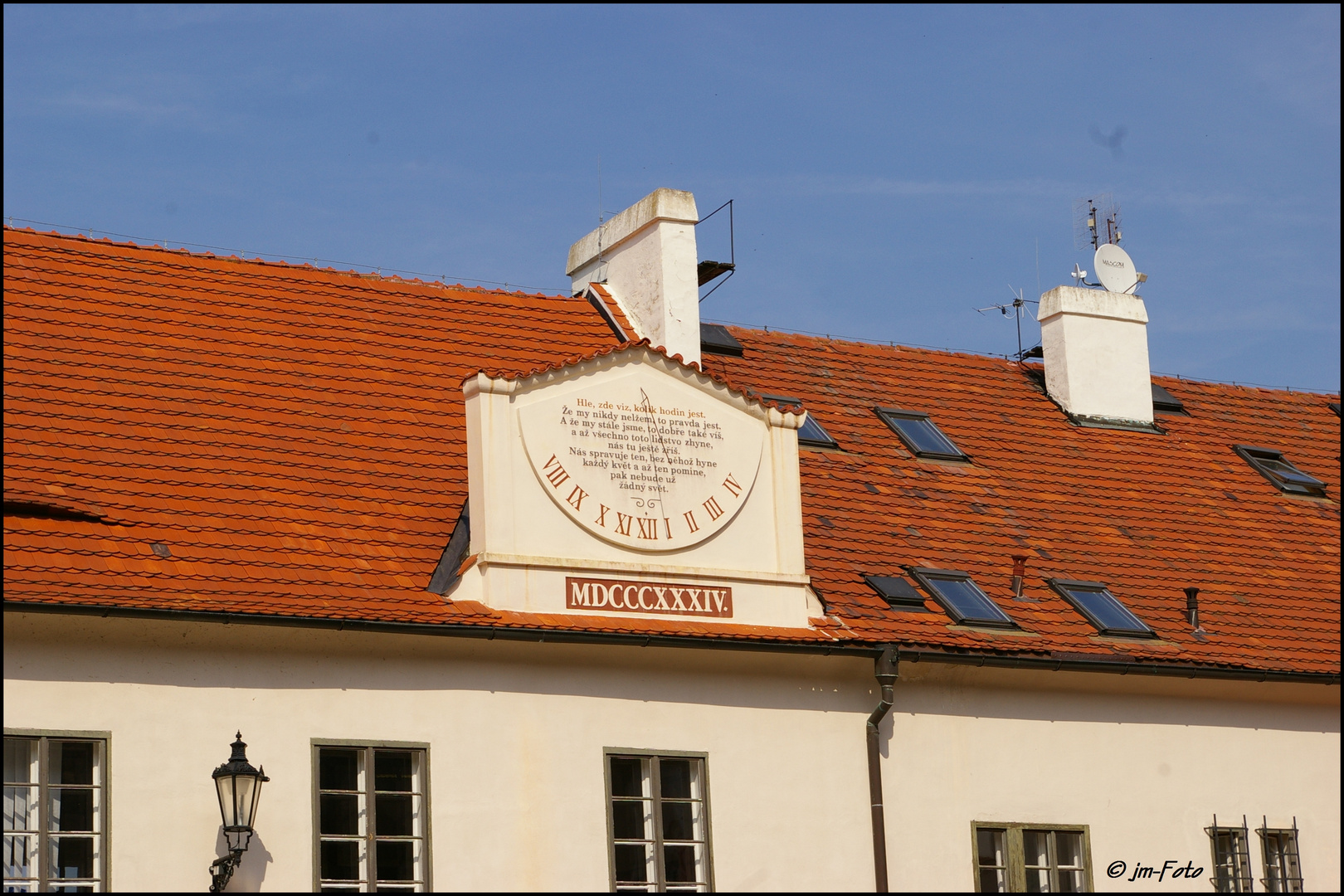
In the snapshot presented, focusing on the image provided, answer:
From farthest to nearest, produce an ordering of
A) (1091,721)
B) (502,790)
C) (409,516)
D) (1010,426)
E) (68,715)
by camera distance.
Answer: (1010,426), (1091,721), (409,516), (502,790), (68,715)

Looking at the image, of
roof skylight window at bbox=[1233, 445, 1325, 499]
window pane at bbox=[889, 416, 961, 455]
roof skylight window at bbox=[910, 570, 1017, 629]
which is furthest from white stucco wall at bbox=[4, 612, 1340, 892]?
roof skylight window at bbox=[1233, 445, 1325, 499]

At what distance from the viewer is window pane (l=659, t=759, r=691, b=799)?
17.7m

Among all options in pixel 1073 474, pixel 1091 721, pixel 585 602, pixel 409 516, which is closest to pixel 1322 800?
pixel 1091 721

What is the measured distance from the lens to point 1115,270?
27469mm

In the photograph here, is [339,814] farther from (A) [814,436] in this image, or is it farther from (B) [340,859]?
(A) [814,436]

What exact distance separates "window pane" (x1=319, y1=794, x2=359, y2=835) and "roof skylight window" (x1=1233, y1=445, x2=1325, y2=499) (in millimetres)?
13216

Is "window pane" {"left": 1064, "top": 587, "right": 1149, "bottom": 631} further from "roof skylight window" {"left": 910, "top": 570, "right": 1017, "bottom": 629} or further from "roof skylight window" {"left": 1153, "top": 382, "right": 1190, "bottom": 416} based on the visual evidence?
"roof skylight window" {"left": 1153, "top": 382, "right": 1190, "bottom": 416}

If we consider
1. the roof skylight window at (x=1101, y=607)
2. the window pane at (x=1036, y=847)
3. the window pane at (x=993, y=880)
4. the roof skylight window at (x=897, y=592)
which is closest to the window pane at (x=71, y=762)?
the roof skylight window at (x=897, y=592)

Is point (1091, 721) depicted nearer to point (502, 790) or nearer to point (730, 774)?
point (730, 774)

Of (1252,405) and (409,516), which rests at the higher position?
Result: (1252,405)

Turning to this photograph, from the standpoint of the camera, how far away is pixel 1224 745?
20.2m

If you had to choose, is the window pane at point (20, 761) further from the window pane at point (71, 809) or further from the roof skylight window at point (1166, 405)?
the roof skylight window at point (1166, 405)

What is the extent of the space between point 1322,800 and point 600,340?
884 cm

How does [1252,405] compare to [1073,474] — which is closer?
[1073,474]
